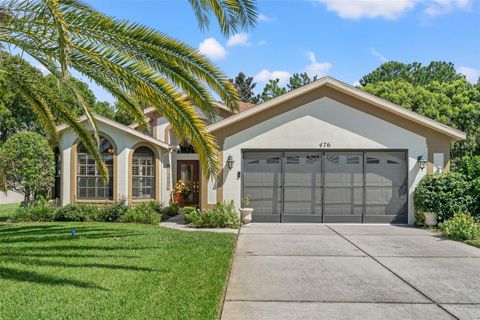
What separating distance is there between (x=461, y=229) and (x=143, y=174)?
11759mm

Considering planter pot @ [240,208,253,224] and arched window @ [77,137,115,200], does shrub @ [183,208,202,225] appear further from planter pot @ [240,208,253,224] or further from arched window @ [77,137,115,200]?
arched window @ [77,137,115,200]

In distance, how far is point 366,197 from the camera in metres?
14.2

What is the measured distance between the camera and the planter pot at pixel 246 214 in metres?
13.6

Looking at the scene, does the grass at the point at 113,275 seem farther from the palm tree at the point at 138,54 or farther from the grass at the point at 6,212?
the grass at the point at 6,212

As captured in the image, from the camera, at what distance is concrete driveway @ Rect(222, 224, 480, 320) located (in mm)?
5332

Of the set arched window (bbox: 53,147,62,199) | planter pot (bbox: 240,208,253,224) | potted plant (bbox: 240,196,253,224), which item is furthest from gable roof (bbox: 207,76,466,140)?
arched window (bbox: 53,147,62,199)

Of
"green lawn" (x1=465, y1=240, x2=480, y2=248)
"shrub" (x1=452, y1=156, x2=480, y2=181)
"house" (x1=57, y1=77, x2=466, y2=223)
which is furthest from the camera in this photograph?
"house" (x1=57, y1=77, x2=466, y2=223)

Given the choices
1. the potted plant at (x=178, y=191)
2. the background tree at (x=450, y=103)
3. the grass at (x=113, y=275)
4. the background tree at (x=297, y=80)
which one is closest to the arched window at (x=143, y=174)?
the potted plant at (x=178, y=191)

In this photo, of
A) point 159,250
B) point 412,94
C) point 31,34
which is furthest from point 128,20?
point 412,94

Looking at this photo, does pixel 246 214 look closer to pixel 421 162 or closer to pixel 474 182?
pixel 421 162

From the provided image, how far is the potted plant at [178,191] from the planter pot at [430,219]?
1067 cm

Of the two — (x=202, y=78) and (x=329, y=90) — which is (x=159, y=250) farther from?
(x=329, y=90)

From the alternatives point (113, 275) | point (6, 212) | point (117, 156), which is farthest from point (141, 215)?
point (6, 212)

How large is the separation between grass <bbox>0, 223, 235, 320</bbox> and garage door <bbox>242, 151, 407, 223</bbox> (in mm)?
3704
